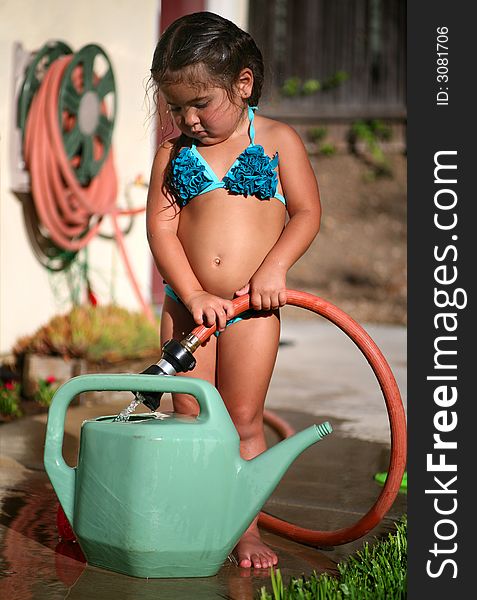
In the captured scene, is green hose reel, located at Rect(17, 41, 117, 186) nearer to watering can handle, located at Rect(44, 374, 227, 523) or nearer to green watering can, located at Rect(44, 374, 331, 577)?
watering can handle, located at Rect(44, 374, 227, 523)

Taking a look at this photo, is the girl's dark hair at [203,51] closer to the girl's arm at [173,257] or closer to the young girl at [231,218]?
the young girl at [231,218]

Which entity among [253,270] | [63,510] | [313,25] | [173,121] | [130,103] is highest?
[313,25]

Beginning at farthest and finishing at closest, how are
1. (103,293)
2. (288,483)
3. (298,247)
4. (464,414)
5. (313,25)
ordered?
(313,25) → (103,293) → (288,483) → (298,247) → (464,414)

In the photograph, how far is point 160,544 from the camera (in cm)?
214

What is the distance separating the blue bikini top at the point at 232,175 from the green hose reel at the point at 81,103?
2.33 metres

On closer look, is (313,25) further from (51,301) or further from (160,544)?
(160,544)

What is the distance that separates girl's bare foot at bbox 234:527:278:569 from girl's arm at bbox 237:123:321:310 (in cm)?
56

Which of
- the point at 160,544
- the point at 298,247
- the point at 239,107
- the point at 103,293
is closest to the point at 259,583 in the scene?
the point at 160,544

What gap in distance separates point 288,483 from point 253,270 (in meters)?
0.89

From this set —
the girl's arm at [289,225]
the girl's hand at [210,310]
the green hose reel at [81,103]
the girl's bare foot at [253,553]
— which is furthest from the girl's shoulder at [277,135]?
the green hose reel at [81,103]

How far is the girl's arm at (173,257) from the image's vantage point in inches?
92.7

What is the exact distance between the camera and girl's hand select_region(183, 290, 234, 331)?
234 centimetres

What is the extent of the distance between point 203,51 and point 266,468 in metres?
0.96

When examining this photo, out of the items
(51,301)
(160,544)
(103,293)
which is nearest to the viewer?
(160,544)
